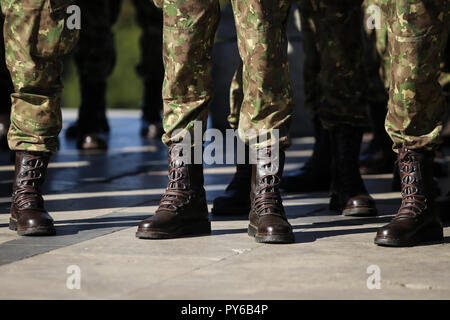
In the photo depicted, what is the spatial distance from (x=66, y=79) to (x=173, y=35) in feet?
40.8

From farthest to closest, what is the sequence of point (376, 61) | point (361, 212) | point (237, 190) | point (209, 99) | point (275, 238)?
point (376, 61) < point (237, 190) < point (361, 212) < point (209, 99) < point (275, 238)

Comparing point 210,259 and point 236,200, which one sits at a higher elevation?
point 236,200

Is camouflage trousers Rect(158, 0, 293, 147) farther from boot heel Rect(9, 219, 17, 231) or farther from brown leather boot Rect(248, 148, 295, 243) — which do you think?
boot heel Rect(9, 219, 17, 231)

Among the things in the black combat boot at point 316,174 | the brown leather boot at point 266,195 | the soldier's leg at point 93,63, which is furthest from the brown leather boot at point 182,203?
the soldier's leg at point 93,63

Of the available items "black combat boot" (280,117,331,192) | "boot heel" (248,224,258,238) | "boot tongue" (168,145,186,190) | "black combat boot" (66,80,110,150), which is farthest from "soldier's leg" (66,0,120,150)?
"boot heel" (248,224,258,238)

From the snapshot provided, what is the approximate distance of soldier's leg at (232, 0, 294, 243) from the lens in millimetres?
3592

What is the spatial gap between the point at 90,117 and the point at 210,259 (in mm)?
3968

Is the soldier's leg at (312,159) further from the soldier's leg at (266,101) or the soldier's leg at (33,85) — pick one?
the soldier's leg at (33,85)

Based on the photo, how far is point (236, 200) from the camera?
14.1 feet

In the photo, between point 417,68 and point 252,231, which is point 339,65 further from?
point 252,231

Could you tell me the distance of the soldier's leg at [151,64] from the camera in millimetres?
7852

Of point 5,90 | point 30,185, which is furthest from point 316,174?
point 5,90

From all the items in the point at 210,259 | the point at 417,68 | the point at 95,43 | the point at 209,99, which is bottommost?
the point at 210,259
